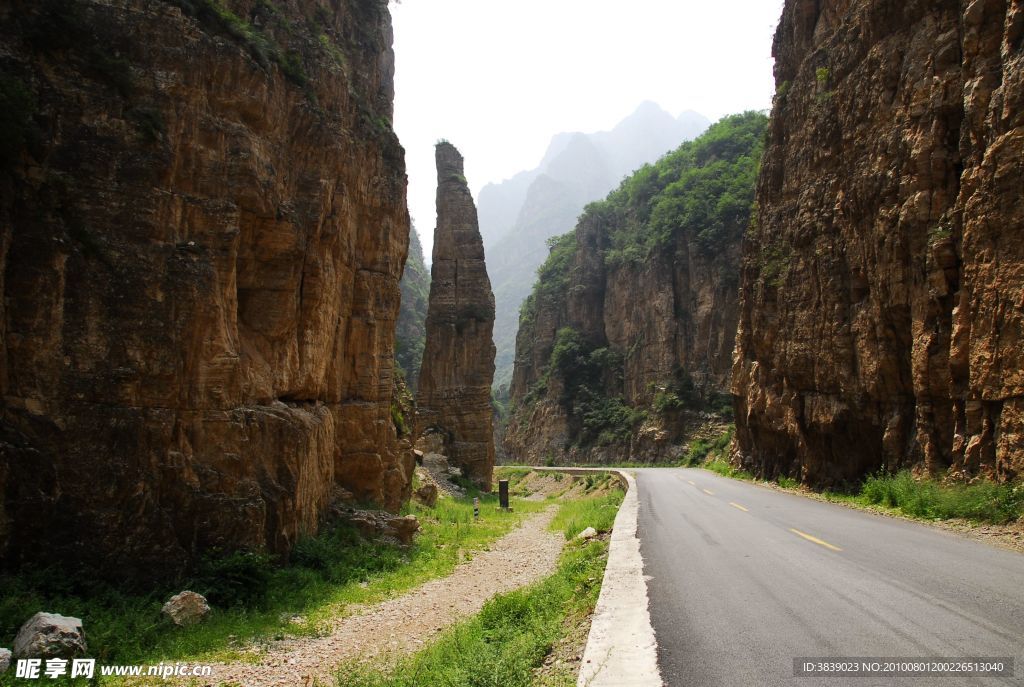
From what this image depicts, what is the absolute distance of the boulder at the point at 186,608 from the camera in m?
8.73

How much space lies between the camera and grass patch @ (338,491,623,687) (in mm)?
5844

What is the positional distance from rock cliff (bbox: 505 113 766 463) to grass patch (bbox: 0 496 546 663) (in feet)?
145

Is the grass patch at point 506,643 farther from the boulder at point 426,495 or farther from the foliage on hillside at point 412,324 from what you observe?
the foliage on hillside at point 412,324

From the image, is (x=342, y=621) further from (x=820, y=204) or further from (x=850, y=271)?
(x=820, y=204)

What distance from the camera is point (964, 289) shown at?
14.0 metres

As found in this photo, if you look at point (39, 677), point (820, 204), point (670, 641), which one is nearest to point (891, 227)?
point (820, 204)

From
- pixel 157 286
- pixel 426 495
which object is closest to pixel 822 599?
pixel 157 286

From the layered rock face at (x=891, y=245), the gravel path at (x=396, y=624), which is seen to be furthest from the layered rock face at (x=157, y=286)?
the layered rock face at (x=891, y=245)

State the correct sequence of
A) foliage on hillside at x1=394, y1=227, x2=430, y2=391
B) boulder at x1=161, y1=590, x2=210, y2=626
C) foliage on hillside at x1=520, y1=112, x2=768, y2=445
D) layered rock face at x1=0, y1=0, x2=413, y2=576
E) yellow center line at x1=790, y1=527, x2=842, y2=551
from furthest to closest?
foliage on hillside at x1=394, y1=227, x2=430, y2=391 → foliage on hillside at x1=520, y1=112, x2=768, y2=445 → yellow center line at x1=790, y1=527, x2=842, y2=551 → layered rock face at x1=0, y1=0, x2=413, y2=576 → boulder at x1=161, y1=590, x2=210, y2=626

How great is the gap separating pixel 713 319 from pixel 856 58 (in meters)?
37.6

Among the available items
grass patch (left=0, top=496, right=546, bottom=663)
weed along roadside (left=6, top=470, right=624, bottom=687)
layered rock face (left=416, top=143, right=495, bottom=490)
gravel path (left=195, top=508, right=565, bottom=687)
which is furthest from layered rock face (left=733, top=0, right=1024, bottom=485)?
layered rock face (left=416, top=143, right=495, bottom=490)

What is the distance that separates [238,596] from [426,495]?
15.6 metres

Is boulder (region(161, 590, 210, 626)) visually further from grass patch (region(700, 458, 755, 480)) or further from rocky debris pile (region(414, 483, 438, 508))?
grass patch (region(700, 458, 755, 480))

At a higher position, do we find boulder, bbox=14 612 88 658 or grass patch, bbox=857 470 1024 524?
grass patch, bbox=857 470 1024 524
